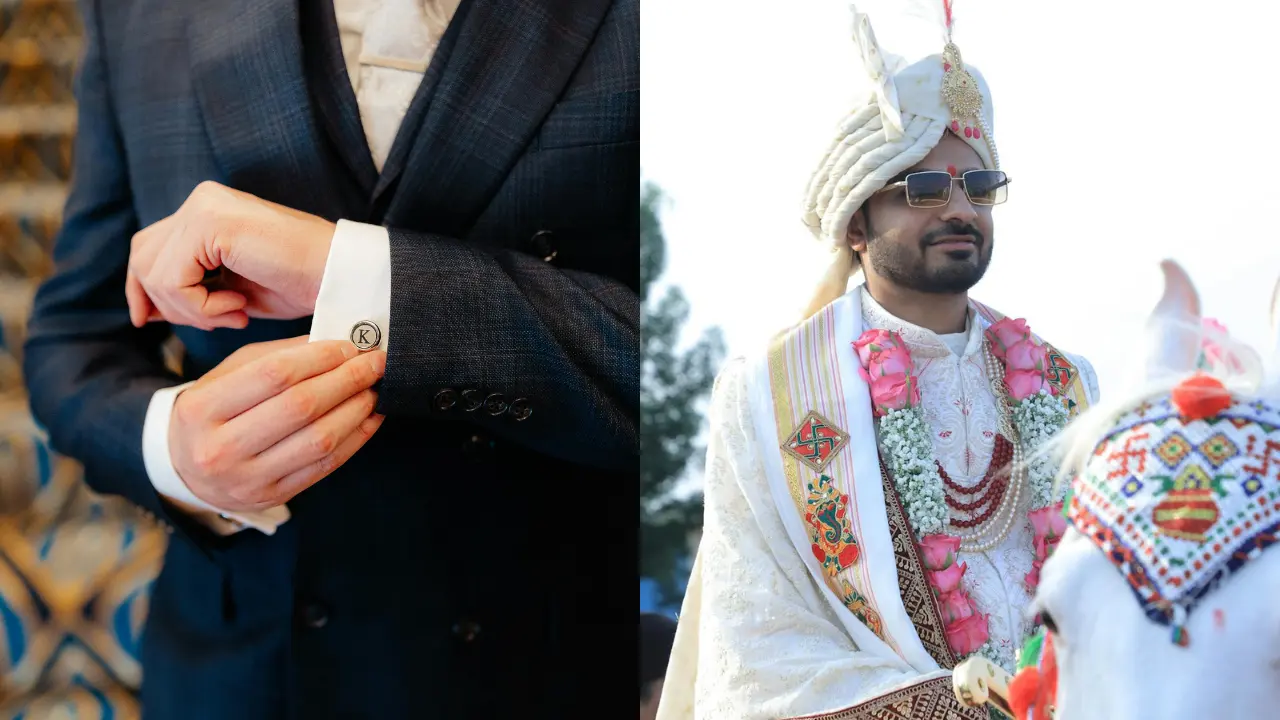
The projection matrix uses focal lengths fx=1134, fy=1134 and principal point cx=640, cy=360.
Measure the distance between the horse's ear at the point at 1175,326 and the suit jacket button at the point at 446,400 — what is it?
84 cm

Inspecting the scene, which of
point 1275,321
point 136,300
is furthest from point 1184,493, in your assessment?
point 136,300

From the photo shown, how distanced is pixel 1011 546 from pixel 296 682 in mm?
982

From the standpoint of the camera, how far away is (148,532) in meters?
1.61

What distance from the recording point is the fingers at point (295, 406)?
148cm

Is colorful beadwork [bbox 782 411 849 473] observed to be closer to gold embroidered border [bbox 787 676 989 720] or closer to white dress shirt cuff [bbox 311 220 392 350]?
gold embroidered border [bbox 787 676 989 720]

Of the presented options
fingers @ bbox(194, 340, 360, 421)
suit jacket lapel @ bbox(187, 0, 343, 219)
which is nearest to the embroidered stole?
fingers @ bbox(194, 340, 360, 421)

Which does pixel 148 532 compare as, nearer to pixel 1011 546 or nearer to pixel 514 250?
pixel 514 250

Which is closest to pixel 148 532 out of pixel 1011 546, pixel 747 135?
pixel 747 135

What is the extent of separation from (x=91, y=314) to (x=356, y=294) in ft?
1.39

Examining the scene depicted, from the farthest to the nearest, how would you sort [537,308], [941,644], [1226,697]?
1. [537,308]
2. [941,644]
3. [1226,697]

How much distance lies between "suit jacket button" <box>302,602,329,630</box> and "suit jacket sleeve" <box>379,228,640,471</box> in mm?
310

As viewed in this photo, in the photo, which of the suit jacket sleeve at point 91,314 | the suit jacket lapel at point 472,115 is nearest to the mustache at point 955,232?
the suit jacket lapel at point 472,115

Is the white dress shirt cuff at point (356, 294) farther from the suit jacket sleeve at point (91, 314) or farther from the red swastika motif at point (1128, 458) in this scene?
the red swastika motif at point (1128, 458)

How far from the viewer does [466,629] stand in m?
1.62
